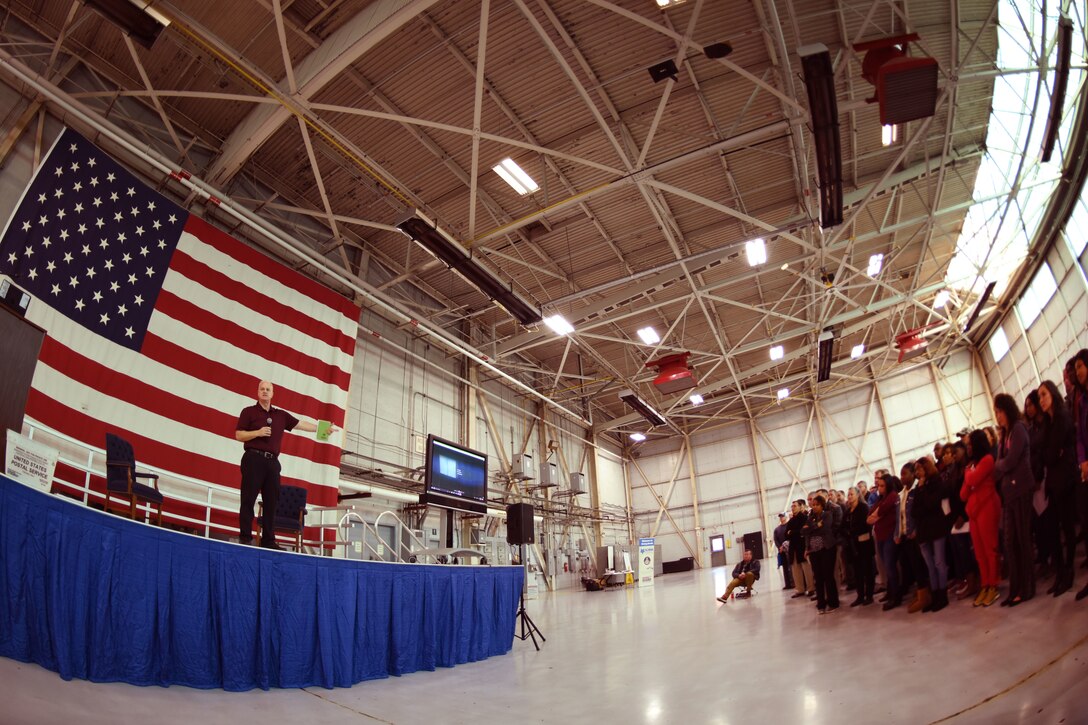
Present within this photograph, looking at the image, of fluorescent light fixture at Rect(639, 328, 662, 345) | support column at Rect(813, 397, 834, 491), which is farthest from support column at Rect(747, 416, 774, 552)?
fluorescent light fixture at Rect(639, 328, 662, 345)

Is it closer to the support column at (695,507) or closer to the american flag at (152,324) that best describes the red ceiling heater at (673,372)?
the american flag at (152,324)

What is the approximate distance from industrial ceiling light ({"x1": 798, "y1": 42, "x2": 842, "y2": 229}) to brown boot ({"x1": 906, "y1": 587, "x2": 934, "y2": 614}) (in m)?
5.39

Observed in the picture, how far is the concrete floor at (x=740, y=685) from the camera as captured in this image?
8.38 feet

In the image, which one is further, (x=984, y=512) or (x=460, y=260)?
(x=460, y=260)

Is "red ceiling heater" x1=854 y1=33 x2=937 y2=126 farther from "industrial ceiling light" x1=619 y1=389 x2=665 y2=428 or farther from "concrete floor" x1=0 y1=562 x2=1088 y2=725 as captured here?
"industrial ceiling light" x1=619 y1=389 x2=665 y2=428

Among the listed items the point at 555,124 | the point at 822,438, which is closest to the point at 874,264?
the point at 555,124

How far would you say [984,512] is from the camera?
4355mm

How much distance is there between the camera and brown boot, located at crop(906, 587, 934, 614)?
4926mm

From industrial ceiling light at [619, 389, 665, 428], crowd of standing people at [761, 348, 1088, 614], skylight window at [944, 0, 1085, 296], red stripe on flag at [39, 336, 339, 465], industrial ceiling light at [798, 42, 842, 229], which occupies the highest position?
skylight window at [944, 0, 1085, 296]

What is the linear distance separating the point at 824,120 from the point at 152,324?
9.45 metres

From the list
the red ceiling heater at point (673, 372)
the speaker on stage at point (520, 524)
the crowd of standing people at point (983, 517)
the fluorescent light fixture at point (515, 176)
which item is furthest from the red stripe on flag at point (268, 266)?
the crowd of standing people at point (983, 517)

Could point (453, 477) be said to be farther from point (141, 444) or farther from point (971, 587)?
point (971, 587)

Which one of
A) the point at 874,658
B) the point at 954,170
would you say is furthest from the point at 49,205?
the point at 954,170

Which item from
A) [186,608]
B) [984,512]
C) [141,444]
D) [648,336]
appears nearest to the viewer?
[186,608]
